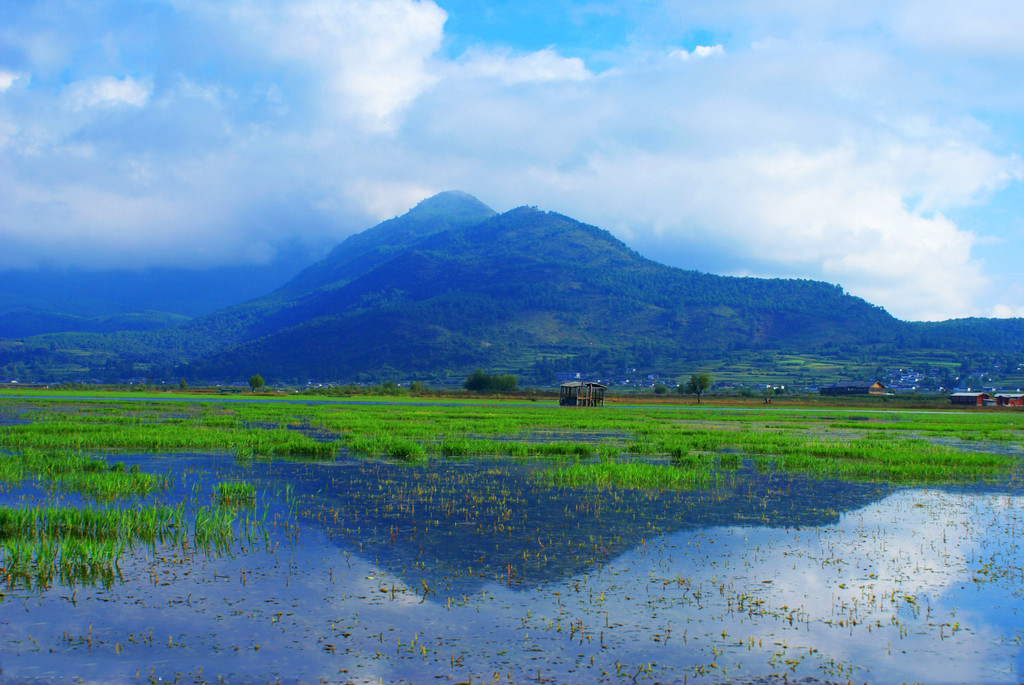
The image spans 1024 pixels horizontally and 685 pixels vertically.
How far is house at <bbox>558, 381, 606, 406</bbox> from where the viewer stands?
92938 millimetres

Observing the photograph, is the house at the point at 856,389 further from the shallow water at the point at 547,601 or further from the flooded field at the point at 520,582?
the shallow water at the point at 547,601

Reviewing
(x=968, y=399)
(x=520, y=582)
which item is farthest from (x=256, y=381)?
(x=520, y=582)

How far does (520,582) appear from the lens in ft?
41.0

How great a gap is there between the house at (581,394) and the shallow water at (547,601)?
7335 centimetres

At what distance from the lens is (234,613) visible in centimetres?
1084

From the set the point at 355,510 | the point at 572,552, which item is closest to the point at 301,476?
the point at 355,510

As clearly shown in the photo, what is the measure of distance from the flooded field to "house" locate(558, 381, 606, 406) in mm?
67857

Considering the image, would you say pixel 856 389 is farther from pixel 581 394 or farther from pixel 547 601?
pixel 547 601

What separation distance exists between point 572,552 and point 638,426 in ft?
117

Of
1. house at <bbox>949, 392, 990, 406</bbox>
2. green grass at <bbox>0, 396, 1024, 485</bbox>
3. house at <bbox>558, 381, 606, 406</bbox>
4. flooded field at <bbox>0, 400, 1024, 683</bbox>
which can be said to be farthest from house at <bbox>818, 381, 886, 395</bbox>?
flooded field at <bbox>0, 400, 1024, 683</bbox>

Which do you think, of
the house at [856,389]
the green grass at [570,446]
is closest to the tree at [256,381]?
the green grass at [570,446]

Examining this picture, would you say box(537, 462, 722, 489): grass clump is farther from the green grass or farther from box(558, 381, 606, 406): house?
box(558, 381, 606, 406): house

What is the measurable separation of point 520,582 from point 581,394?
8117cm

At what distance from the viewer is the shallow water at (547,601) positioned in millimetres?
9328
